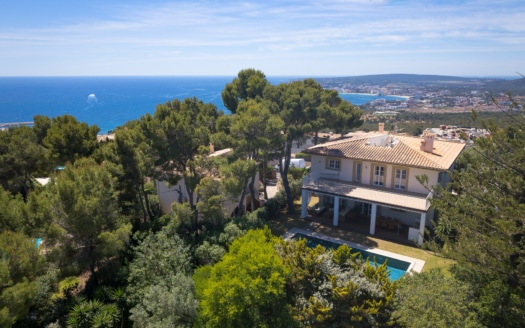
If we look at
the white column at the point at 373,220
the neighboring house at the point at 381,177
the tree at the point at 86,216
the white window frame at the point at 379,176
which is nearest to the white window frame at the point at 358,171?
the neighboring house at the point at 381,177

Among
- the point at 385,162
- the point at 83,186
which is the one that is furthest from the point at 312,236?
the point at 83,186

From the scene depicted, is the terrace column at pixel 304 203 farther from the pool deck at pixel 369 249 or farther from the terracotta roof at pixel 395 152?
the terracotta roof at pixel 395 152

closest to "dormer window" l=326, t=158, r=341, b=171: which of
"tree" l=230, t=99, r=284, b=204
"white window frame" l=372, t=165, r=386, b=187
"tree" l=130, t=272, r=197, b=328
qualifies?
"white window frame" l=372, t=165, r=386, b=187

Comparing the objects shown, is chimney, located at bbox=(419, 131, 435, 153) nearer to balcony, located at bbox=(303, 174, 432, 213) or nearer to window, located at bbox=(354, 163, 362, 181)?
balcony, located at bbox=(303, 174, 432, 213)

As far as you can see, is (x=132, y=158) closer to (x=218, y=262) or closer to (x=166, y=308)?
(x=218, y=262)

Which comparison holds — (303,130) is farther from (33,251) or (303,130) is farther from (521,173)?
(33,251)

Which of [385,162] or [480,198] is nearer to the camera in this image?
[480,198]
